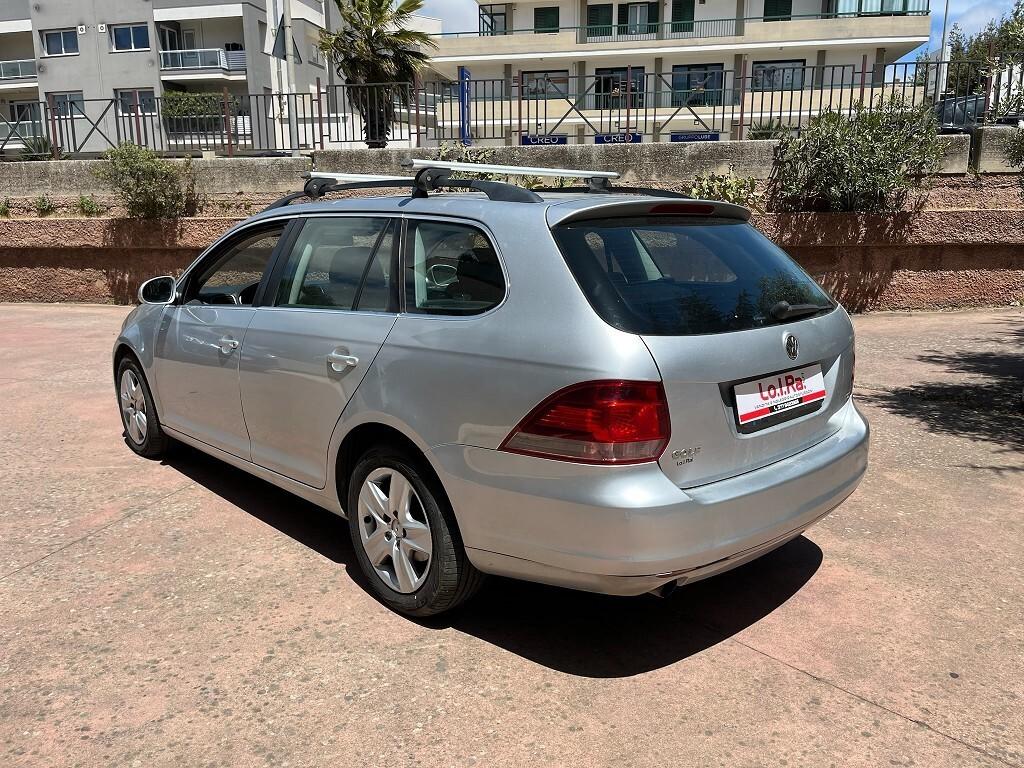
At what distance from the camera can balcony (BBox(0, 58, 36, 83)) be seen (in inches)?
1652

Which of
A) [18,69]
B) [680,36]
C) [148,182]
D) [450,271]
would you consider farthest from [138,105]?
[18,69]

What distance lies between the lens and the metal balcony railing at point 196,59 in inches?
1566

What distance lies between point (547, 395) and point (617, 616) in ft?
3.85

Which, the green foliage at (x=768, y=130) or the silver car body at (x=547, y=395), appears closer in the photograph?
the silver car body at (x=547, y=395)

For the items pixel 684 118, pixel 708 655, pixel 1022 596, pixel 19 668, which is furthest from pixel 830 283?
pixel 19 668

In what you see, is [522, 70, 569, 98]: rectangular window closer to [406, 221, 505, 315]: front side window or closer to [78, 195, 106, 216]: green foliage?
[78, 195, 106, 216]: green foliage

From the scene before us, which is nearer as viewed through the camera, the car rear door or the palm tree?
the car rear door

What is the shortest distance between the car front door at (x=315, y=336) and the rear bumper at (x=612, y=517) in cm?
69

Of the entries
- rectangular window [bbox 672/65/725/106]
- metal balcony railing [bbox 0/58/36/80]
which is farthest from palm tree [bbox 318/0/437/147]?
metal balcony railing [bbox 0/58/36/80]

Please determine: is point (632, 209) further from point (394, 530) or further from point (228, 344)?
point (228, 344)

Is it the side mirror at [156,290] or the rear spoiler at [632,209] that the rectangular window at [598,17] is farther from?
the rear spoiler at [632,209]

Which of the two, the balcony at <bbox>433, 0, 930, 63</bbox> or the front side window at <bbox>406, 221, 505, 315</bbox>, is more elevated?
the balcony at <bbox>433, 0, 930, 63</bbox>

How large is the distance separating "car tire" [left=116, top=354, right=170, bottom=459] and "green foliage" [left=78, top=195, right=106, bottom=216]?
28.4ft

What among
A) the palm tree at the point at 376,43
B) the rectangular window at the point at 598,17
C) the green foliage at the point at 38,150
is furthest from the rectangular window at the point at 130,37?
the green foliage at the point at 38,150
